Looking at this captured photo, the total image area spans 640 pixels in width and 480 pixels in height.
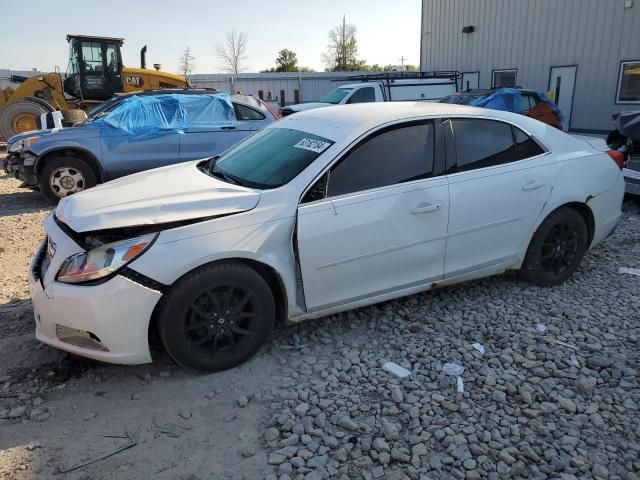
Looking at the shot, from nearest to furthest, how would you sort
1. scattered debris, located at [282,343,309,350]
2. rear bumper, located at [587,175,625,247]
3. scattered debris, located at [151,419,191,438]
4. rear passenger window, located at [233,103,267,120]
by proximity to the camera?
scattered debris, located at [151,419,191,438] → scattered debris, located at [282,343,309,350] → rear bumper, located at [587,175,625,247] → rear passenger window, located at [233,103,267,120]

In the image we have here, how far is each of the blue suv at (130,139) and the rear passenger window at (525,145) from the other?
524 centimetres

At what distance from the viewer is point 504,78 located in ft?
58.5

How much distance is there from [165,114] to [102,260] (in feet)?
19.1

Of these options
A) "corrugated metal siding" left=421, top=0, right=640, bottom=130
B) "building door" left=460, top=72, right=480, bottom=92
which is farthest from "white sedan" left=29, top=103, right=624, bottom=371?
"building door" left=460, top=72, right=480, bottom=92

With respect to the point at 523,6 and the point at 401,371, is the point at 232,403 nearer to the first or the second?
the point at 401,371

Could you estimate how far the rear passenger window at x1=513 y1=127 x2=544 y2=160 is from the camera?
13.6ft

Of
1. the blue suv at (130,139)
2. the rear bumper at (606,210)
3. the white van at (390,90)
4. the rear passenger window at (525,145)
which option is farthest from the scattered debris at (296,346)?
the white van at (390,90)

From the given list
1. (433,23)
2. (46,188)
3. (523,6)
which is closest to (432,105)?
(46,188)

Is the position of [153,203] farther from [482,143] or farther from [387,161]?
[482,143]

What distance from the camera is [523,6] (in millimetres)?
16422

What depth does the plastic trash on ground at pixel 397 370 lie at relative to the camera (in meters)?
3.22

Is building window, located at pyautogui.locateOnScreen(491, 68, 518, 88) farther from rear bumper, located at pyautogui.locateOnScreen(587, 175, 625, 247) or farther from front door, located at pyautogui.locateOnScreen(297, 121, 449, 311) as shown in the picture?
front door, located at pyautogui.locateOnScreen(297, 121, 449, 311)

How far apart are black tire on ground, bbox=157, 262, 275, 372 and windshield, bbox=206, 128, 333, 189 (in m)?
0.71

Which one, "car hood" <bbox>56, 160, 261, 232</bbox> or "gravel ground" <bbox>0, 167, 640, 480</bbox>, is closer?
"gravel ground" <bbox>0, 167, 640, 480</bbox>
